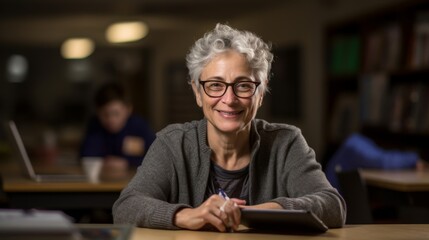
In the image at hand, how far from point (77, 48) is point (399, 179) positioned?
11452 mm

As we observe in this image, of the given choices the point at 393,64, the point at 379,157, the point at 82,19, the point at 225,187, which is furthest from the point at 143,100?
the point at 225,187

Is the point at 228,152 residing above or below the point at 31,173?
above

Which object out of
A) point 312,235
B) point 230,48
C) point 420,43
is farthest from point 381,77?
point 312,235

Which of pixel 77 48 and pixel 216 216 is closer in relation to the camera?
pixel 216 216

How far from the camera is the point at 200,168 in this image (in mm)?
2652

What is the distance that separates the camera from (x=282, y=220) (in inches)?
85.8

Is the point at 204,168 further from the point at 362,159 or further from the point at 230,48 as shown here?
the point at 362,159

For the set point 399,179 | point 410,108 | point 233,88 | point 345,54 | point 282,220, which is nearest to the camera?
point 282,220

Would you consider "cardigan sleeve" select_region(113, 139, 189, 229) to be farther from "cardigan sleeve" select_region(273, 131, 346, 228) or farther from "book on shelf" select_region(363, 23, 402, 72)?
"book on shelf" select_region(363, 23, 402, 72)

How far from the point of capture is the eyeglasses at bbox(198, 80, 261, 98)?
2551 mm

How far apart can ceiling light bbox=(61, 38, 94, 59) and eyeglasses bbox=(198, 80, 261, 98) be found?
12.0 m

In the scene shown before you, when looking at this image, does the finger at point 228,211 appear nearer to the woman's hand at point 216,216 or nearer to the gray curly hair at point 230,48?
the woman's hand at point 216,216

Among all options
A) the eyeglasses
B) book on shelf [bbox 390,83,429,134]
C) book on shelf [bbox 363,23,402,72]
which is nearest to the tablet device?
the eyeglasses

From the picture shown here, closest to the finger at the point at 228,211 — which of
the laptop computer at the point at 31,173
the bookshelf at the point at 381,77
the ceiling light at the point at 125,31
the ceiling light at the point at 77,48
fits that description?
the laptop computer at the point at 31,173
